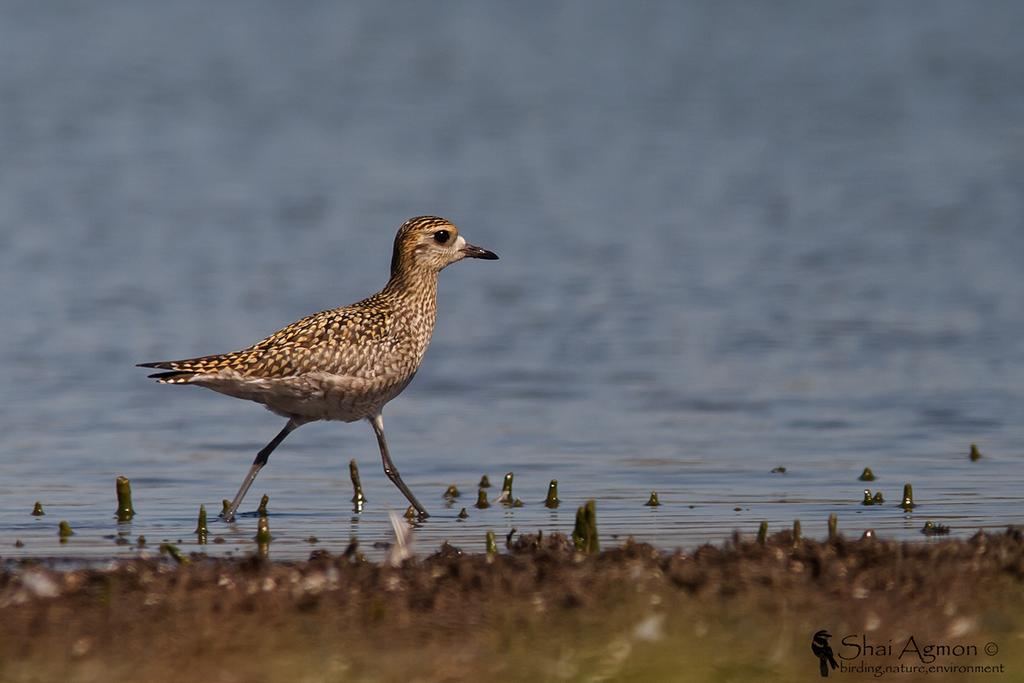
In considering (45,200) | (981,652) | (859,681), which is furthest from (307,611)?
(45,200)

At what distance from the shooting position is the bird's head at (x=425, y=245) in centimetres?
1313

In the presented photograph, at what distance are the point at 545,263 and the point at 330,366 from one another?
40.4 ft

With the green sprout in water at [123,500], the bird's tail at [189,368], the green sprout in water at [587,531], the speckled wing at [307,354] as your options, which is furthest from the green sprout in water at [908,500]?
the green sprout in water at [123,500]

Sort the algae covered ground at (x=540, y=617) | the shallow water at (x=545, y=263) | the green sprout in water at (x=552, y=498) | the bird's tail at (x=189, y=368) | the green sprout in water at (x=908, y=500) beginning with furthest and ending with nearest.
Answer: the shallow water at (x=545, y=263), the green sprout in water at (x=552, y=498), the green sprout in water at (x=908, y=500), the bird's tail at (x=189, y=368), the algae covered ground at (x=540, y=617)

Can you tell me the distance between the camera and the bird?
1167 cm

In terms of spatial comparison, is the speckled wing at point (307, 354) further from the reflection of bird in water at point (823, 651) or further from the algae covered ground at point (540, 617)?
the reflection of bird in water at point (823, 651)

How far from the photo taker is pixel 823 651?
790cm

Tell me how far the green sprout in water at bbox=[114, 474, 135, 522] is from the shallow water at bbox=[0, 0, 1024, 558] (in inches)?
7.2

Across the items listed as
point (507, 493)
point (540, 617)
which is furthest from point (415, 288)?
point (540, 617)

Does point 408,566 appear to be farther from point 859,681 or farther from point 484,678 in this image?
point 859,681

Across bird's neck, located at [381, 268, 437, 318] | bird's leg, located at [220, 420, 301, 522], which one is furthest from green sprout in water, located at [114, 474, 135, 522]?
bird's neck, located at [381, 268, 437, 318]

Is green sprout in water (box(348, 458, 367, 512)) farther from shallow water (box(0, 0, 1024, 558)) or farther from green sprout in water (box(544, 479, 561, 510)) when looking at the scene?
Result: green sprout in water (box(544, 479, 561, 510))

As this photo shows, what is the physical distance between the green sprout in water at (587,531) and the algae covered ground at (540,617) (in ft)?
0.69

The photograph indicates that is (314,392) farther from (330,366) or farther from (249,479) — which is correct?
(249,479)
